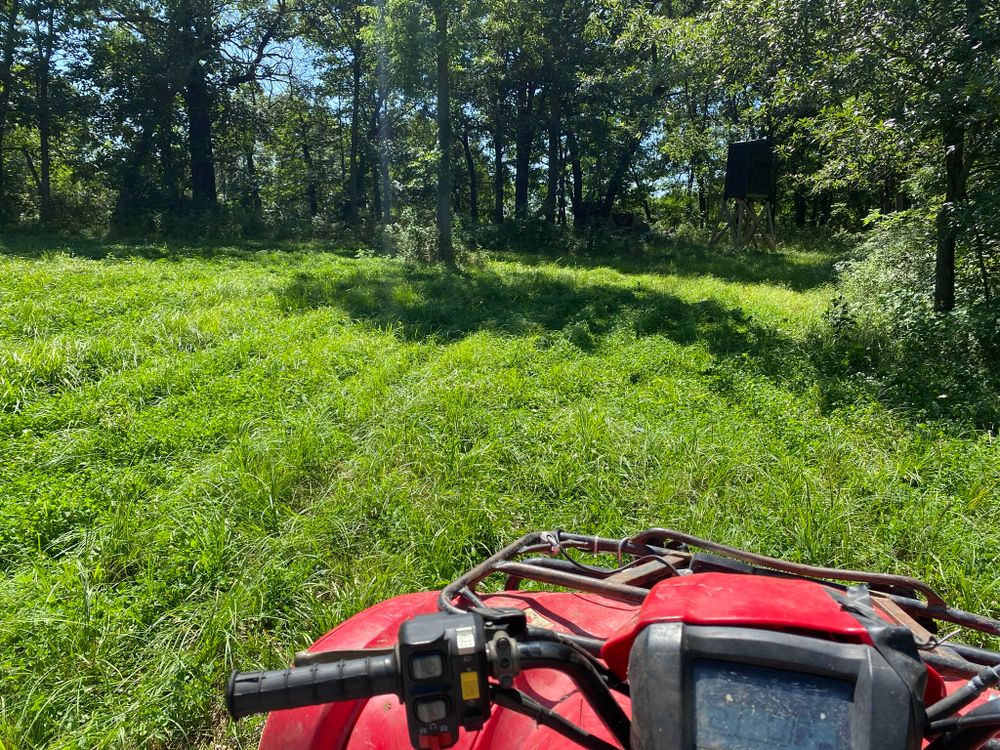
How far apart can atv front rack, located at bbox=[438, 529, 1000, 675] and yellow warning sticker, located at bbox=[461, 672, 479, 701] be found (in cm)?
38

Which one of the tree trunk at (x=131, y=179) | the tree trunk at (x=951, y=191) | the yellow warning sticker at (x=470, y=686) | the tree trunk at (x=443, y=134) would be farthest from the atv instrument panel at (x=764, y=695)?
the tree trunk at (x=131, y=179)

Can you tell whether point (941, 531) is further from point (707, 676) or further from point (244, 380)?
point (244, 380)

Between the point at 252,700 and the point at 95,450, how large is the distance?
13.0 feet

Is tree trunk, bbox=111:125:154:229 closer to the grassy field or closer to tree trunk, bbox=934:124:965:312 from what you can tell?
the grassy field

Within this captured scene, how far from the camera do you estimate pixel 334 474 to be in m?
4.04

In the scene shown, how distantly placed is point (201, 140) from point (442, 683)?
87.9 feet

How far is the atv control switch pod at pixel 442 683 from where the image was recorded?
85cm

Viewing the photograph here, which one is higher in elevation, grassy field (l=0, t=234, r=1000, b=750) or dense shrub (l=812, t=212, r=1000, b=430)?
dense shrub (l=812, t=212, r=1000, b=430)

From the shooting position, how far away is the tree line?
630 cm

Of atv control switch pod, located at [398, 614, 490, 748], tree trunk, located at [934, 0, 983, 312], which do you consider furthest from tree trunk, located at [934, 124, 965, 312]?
atv control switch pod, located at [398, 614, 490, 748]

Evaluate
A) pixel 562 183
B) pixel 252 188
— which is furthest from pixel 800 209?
pixel 252 188

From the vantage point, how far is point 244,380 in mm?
5375

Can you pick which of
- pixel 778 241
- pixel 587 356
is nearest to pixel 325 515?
pixel 587 356

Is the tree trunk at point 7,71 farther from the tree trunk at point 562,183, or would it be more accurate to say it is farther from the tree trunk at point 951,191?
the tree trunk at point 951,191
